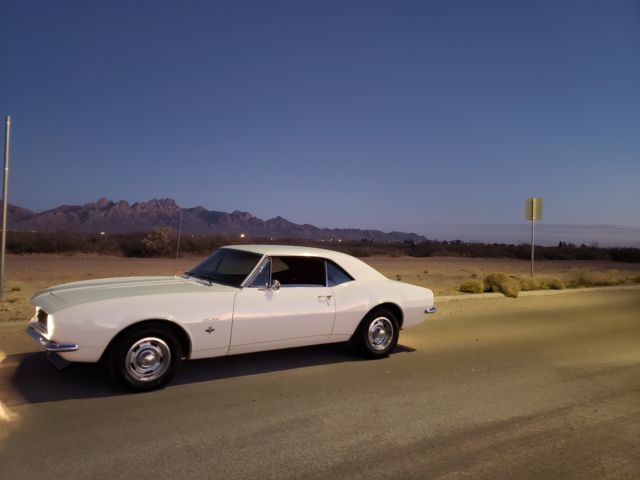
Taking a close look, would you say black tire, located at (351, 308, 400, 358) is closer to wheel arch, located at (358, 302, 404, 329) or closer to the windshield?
wheel arch, located at (358, 302, 404, 329)

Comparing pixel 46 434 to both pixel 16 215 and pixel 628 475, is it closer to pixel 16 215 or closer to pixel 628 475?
pixel 628 475

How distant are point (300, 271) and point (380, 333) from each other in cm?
135

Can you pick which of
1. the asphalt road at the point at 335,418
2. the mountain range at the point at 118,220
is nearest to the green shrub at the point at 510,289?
the asphalt road at the point at 335,418

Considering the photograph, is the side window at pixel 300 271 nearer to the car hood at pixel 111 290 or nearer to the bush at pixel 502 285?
the car hood at pixel 111 290

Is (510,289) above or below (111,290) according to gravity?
below

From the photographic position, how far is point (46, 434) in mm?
4086

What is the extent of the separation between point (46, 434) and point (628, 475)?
4.34 metres

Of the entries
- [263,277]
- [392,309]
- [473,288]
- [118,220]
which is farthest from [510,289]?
[118,220]

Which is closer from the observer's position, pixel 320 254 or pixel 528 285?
pixel 320 254

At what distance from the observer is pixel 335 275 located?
662 cm

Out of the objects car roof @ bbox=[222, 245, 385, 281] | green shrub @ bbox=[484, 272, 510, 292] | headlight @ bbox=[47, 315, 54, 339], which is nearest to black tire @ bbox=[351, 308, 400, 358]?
car roof @ bbox=[222, 245, 385, 281]

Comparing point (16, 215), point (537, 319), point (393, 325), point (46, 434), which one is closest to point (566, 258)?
point (537, 319)

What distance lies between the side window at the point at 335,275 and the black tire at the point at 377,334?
0.54m

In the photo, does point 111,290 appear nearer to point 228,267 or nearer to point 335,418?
point 228,267
